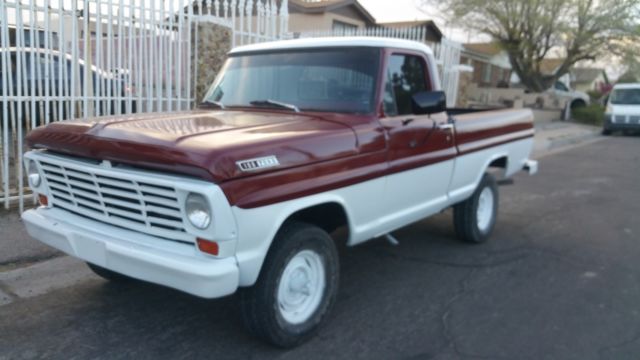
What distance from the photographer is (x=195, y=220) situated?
286cm

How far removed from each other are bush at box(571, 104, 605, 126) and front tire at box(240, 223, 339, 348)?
23668 millimetres

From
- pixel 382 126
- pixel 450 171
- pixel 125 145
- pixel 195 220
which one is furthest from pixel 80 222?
pixel 450 171

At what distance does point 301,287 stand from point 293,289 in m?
0.07

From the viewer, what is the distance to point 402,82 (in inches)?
177

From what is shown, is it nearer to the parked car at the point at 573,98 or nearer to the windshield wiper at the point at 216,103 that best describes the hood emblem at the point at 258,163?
the windshield wiper at the point at 216,103

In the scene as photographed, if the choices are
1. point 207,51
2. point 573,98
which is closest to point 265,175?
point 207,51

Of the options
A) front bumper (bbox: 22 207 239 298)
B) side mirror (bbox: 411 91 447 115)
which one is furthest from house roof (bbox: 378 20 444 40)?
front bumper (bbox: 22 207 239 298)

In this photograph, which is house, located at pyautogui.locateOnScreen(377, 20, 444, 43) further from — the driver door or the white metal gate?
the driver door

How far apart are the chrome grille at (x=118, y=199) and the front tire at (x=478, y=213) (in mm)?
3491

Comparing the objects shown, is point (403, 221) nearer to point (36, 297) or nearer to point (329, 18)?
→ point (36, 297)

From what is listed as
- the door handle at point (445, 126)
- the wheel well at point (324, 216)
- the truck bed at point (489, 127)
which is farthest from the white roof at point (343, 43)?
the wheel well at point (324, 216)

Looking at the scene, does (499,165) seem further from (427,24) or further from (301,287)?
(427,24)

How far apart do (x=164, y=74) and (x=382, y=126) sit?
13.4 ft

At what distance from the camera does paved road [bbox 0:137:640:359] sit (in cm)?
346
